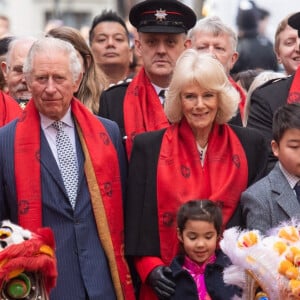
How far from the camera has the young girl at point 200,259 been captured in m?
6.85

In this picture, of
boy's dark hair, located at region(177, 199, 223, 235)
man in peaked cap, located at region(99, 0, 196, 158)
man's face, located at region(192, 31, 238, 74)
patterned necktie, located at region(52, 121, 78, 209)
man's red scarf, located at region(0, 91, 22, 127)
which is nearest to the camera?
boy's dark hair, located at region(177, 199, 223, 235)

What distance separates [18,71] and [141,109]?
47.5 inches

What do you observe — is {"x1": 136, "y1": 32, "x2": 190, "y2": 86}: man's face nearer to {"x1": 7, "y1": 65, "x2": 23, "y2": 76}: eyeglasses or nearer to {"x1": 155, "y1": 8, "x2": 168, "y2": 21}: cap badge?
{"x1": 155, "y1": 8, "x2": 168, "y2": 21}: cap badge

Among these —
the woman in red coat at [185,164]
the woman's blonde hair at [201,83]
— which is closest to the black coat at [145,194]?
the woman in red coat at [185,164]

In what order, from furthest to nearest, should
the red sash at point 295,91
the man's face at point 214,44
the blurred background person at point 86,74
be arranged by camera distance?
the man's face at point 214,44, the blurred background person at point 86,74, the red sash at point 295,91

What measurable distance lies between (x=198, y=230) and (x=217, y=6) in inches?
354

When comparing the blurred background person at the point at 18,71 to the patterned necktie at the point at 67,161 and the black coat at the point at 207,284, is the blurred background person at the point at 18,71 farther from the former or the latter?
the black coat at the point at 207,284

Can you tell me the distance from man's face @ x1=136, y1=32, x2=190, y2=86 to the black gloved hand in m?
1.57

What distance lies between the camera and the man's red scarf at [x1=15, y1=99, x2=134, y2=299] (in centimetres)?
695

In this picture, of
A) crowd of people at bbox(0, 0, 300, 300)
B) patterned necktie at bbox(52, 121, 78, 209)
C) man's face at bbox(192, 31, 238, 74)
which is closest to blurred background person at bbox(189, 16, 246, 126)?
man's face at bbox(192, 31, 238, 74)

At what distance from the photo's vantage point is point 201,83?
7.11 metres

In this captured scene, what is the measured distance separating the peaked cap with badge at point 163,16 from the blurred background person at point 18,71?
3.07 feet

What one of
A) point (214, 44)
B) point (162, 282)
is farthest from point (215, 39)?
point (162, 282)

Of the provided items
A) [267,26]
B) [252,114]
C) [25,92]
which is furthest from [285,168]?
[267,26]
